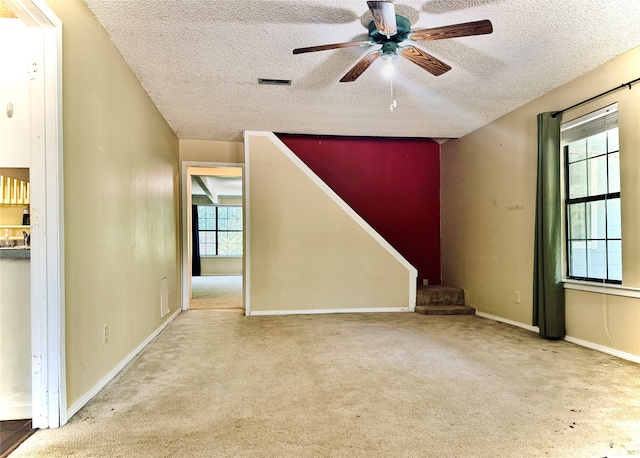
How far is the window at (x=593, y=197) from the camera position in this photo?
10.6 ft

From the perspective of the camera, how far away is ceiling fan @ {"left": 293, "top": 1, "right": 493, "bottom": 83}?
2118 millimetres

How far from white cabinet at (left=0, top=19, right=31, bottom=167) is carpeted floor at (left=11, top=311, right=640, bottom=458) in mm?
1509

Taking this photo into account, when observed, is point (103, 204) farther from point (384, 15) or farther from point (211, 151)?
point (211, 151)

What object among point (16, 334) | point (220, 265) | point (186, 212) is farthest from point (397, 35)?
point (220, 265)

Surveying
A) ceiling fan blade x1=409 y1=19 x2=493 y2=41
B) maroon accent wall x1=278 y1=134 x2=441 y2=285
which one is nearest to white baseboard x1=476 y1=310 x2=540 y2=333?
maroon accent wall x1=278 y1=134 x2=441 y2=285

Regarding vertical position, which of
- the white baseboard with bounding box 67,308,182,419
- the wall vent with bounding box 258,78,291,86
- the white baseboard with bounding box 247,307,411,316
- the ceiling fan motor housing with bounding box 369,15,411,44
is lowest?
the white baseboard with bounding box 247,307,411,316

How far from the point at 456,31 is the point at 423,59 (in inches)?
18.0

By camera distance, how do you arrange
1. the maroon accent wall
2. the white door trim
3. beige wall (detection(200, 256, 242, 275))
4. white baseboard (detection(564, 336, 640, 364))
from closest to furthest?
the white door trim → white baseboard (detection(564, 336, 640, 364)) → the maroon accent wall → beige wall (detection(200, 256, 242, 275))

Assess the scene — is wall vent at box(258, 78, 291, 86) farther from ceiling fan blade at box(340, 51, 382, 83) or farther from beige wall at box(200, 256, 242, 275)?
beige wall at box(200, 256, 242, 275)

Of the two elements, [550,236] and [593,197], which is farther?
[550,236]

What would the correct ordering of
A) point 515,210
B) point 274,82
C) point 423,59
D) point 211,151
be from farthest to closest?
point 211,151
point 515,210
point 274,82
point 423,59

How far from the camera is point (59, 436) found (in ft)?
5.95

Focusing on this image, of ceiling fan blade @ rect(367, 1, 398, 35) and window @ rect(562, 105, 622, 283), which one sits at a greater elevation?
ceiling fan blade @ rect(367, 1, 398, 35)

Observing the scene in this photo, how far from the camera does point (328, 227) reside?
520 cm
